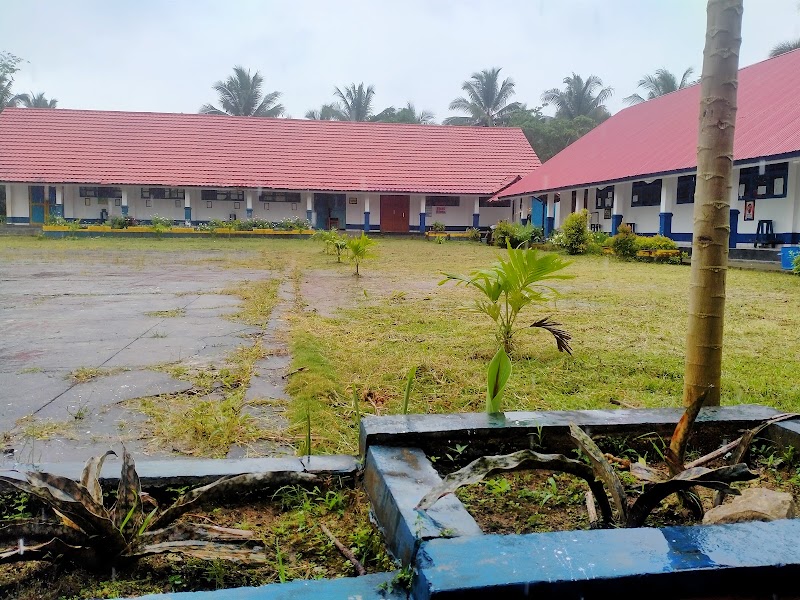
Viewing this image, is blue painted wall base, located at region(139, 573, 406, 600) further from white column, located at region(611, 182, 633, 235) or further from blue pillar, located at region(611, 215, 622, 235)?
blue pillar, located at region(611, 215, 622, 235)

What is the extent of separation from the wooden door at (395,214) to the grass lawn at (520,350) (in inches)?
774

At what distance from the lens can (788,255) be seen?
1248cm

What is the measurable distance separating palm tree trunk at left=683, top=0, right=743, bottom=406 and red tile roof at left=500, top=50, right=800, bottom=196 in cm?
1144

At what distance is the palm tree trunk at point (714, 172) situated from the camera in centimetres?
228

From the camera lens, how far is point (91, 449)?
2.46 meters

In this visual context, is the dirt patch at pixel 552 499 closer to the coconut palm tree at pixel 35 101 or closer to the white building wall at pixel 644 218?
the white building wall at pixel 644 218

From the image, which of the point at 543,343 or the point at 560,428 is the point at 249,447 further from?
the point at 543,343

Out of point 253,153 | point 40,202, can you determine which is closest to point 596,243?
point 253,153

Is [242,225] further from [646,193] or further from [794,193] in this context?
[794,193]

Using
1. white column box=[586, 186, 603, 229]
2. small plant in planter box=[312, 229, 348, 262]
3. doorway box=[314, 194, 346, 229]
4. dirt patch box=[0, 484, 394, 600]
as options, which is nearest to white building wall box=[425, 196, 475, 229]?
doorway box=[314, 194, 346, 229]

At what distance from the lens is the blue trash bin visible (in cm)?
1240

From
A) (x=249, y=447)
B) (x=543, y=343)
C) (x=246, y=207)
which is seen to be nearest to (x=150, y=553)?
(x=249, y=447)

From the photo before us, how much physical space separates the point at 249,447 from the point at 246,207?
26050 mm

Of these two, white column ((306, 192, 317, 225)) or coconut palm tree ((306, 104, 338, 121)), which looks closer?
white column ((306, 192, 317, 225))
